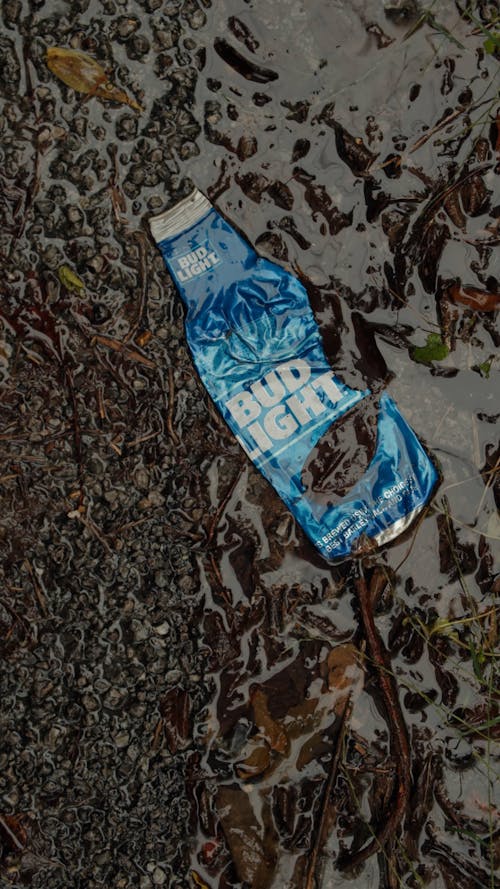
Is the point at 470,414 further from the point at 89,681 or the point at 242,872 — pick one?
the point at 242,872

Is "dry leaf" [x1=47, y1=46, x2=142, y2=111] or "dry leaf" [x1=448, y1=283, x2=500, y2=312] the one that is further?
"dry leaf" [x1=448, y1=283, x2=500, y2=312]

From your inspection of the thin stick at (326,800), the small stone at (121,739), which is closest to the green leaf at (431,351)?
the thin stick at (326,800)

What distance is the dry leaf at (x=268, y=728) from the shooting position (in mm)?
1740

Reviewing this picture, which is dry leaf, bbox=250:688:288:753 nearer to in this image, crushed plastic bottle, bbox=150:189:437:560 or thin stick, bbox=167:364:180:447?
crushed plastic bottle, bbox=150:189:437:560

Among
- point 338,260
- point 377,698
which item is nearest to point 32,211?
point 338,260

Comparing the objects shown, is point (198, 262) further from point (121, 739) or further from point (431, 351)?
point (121, 739)

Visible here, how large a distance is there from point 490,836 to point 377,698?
0.46 m

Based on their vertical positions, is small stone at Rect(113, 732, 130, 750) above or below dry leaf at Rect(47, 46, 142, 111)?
below

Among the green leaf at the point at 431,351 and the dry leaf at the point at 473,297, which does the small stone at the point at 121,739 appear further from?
the dry leaf at the point at 473,297

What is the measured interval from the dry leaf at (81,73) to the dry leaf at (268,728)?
1.58 meters

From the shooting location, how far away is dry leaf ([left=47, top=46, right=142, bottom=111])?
5.53 feet

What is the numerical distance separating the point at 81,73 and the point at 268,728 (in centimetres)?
173

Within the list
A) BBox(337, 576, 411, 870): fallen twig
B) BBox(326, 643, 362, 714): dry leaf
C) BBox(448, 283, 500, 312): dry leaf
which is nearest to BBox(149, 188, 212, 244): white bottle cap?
BBox(448, 283, 500, 312): dry leaf

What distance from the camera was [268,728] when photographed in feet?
5.72
